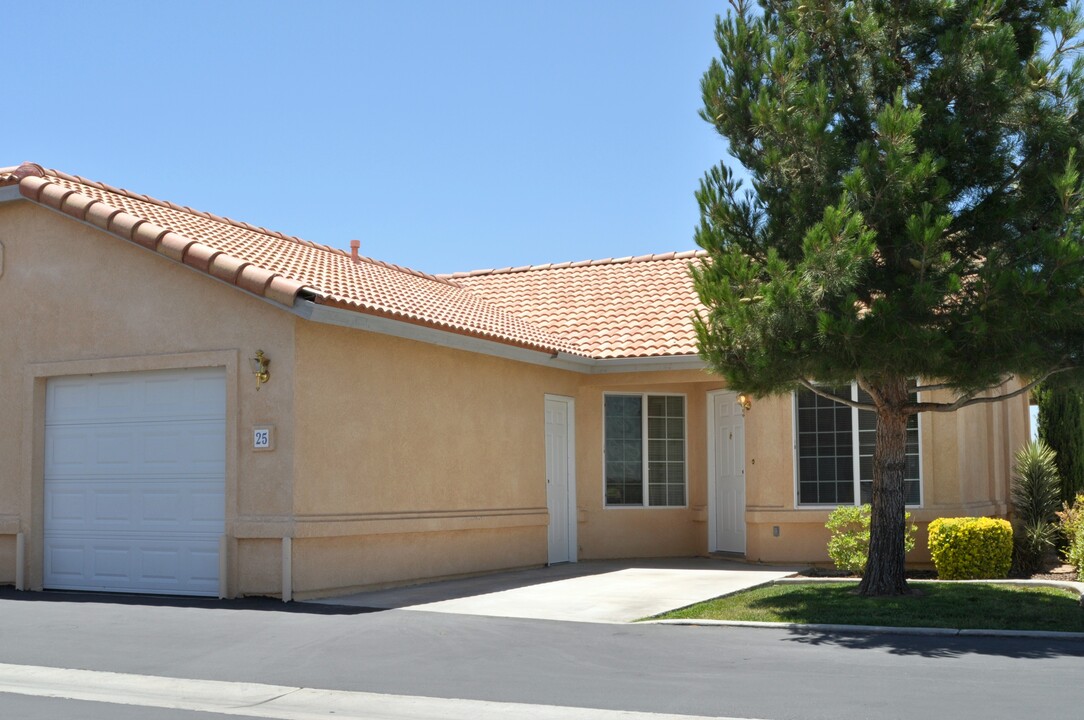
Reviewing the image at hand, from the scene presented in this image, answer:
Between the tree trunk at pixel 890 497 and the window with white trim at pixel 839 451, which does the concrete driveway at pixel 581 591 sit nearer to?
the window with white trim at pixel 839 451

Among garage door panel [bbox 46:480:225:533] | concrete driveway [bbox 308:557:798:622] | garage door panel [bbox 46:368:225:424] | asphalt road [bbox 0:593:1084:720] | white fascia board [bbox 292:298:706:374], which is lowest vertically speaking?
concrete driveway [bbox 308:557:798:622]

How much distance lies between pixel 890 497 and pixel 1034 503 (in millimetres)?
5650

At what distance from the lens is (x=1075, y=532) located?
14188mm

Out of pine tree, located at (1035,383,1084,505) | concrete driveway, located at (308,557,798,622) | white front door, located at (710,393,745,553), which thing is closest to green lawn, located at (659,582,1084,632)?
concrete driveway, located at (308,557,798,622)

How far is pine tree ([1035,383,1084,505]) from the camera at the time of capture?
18031 mm

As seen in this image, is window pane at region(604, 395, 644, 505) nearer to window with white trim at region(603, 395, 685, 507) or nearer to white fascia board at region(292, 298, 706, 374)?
window with white trim at region(603, 395, 685, 507)

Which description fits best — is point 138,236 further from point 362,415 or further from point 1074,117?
point 1074,117

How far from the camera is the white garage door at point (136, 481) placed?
1270 cm

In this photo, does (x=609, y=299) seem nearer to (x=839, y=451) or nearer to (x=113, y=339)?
(x=839, y=451)

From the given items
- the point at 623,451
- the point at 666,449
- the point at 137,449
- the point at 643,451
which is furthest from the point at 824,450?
the point at 137,449

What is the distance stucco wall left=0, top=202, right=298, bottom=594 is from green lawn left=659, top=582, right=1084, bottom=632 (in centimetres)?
459

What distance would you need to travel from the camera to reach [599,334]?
57.8 feet

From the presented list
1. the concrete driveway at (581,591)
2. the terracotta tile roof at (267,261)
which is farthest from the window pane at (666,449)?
the terracotta tile roof at (267,261)

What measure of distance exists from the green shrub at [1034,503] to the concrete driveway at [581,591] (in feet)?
9.78
